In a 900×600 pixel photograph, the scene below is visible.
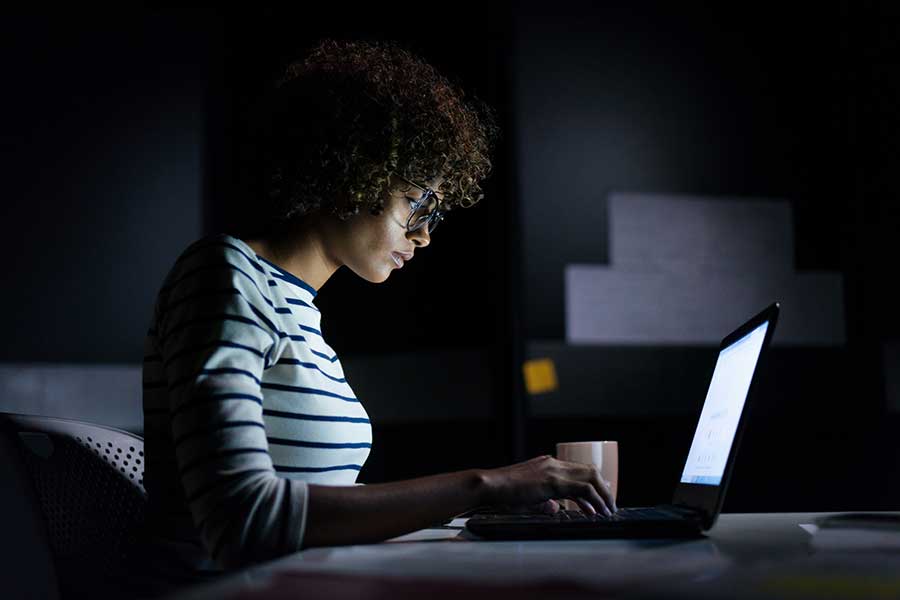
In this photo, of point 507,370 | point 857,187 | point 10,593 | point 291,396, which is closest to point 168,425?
point 291,396

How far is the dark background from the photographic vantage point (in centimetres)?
302

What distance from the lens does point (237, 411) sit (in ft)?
3.12

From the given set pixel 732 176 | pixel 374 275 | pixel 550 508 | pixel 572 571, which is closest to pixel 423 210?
pixel 374 275

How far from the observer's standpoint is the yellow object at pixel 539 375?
2.94m

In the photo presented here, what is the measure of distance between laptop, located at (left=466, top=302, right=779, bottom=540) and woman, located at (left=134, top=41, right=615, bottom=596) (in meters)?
0.05

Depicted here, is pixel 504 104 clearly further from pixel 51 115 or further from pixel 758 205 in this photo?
pixel 51 115

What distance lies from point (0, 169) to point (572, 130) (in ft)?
6.51

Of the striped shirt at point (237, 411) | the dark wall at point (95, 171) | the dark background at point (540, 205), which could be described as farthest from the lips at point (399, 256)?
the dark wall at point (95, 171)

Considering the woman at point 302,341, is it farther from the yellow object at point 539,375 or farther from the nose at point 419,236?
the yellow object at point 539,375

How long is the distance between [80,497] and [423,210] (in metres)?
0.63

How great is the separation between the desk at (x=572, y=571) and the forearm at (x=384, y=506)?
2 centimetres

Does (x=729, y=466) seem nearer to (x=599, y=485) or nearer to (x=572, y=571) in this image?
(x=599, y=485)

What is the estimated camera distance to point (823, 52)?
330 centimetres

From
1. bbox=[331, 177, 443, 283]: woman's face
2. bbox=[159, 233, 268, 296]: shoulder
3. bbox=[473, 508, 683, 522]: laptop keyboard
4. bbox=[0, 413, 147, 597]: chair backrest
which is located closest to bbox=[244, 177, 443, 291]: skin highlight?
bbox=[331, 177, 443, 283]: woman's face
